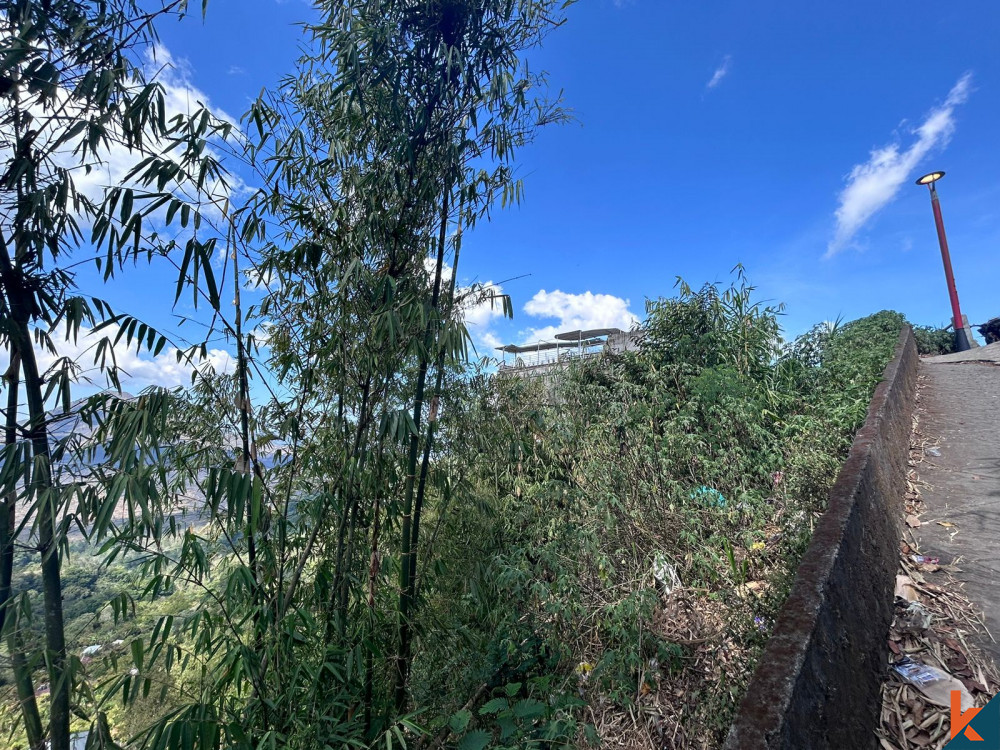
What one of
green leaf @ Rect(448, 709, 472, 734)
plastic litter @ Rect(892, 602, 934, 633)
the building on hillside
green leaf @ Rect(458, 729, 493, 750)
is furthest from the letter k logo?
the building on hillside

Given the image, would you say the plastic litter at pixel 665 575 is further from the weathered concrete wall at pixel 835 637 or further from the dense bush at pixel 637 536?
the weathered concrete wall at pixel 835 637

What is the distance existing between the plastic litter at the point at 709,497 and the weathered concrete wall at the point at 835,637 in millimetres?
916

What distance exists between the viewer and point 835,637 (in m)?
1.41

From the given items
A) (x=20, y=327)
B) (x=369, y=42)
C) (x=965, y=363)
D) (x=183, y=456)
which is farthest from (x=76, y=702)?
(x=965, y=363)

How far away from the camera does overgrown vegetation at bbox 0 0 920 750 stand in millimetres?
1365

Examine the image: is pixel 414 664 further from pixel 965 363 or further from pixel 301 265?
pixel 965 363

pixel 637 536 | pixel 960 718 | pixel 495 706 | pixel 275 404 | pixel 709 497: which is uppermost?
pixel 275 404

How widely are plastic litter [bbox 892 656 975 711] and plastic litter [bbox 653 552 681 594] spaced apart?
1.06 m

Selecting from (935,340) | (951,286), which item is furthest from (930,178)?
(935,340)

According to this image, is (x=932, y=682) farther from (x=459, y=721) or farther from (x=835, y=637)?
(x=459, y=721)

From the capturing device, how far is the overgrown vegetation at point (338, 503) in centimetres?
137

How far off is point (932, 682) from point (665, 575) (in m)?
1.23

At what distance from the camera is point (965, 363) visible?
7547 millimetres

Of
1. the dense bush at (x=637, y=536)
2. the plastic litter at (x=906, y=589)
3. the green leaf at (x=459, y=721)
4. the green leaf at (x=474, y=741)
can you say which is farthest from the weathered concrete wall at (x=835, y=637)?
the green leaf at (x=459, y=721)
